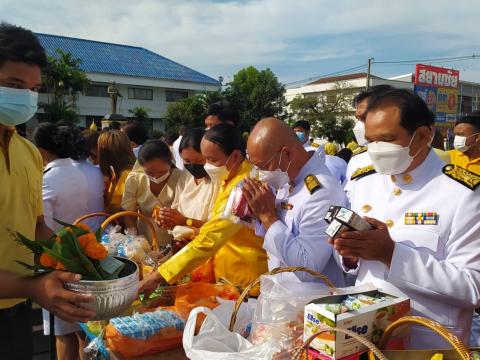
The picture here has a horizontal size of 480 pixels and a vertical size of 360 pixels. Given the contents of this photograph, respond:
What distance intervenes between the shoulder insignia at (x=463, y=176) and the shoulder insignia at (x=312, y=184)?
23.0 inches

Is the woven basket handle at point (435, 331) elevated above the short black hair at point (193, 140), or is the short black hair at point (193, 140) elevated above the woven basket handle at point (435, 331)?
the short black hair at point (193, 140)

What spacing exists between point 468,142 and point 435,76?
101 ft

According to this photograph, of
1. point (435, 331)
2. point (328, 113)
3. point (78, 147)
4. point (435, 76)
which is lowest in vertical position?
point (435, 331)

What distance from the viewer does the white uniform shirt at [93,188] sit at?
334cm

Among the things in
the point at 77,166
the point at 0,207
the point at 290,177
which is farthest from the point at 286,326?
the point at 77,166

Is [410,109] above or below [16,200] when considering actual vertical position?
above

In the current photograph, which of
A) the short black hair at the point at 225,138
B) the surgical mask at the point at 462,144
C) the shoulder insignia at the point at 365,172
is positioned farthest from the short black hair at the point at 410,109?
the surgical mask at the point at 462,144

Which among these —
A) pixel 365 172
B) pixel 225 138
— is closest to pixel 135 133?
pixel 225 138

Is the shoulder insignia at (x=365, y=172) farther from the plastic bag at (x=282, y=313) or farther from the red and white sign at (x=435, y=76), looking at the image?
the red and white sign at (x=435, y=76)

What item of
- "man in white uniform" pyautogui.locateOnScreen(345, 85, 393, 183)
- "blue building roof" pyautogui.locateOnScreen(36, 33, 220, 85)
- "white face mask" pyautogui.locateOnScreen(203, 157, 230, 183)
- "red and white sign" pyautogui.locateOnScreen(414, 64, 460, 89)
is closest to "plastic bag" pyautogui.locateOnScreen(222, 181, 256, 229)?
"white face mask" pyautogui.locateOnScreen(203, 157, 230, 183)

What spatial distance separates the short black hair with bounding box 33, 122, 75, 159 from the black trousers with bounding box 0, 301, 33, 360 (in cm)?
155

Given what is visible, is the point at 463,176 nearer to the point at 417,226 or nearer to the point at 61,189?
the point at 417,226

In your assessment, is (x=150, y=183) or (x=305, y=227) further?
(x=150, y=183)

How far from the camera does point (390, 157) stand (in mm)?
1727
